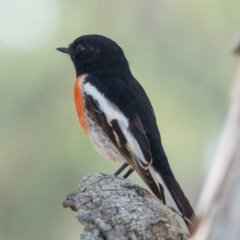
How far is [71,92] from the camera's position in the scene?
8102mm

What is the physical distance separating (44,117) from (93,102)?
2.82 m

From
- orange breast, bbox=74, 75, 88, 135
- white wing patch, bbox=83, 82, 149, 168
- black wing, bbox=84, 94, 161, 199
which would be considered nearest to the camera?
black wing, bbox=84, 94, 161, 199

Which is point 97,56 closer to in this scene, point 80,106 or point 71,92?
point 80,106

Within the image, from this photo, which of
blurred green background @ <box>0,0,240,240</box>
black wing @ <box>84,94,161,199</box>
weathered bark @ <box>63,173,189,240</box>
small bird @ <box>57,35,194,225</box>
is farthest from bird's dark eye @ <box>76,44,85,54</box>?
weathered bark @ <box>63,173,189,240</box>

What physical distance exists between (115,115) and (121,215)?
1.76 meters

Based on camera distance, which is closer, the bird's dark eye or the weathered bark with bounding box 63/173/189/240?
the weathered bark with bounding box 63/173/189/240

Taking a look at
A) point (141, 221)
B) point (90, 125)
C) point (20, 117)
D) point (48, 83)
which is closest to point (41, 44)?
point (48, 83)

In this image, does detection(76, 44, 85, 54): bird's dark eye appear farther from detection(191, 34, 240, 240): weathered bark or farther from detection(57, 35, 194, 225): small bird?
detection(191, 34, 240, 240): weathered bark

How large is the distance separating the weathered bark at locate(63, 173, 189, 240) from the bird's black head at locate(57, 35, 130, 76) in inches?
78.9

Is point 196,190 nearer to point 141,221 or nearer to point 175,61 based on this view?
point 175,61

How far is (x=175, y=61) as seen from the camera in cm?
862

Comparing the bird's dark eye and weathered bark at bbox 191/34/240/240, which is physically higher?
the bird's dark eye

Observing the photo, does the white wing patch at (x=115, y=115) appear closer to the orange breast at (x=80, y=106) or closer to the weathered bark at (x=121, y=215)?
the orange breast at (x=80, y=106)

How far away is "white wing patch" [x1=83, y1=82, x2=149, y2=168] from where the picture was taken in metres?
4.86
